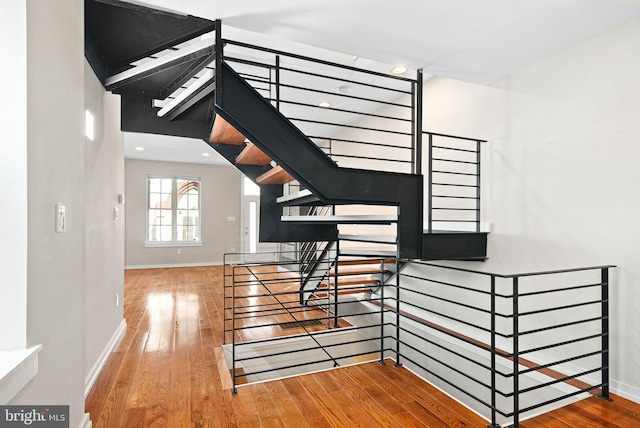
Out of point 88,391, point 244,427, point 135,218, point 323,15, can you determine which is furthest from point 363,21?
point 135,218

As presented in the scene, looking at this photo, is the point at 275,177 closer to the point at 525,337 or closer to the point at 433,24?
the point at 433,24

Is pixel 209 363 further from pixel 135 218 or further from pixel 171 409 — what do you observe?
pixel 135 218

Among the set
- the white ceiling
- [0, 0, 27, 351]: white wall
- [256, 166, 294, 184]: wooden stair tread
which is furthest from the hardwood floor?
the white ceiling

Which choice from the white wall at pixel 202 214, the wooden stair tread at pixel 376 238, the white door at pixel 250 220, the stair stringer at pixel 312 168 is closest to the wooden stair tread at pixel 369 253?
the wooden stair tread at pixel 376 238

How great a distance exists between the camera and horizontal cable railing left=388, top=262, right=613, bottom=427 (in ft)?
6.53

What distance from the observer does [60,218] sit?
149 centimetres

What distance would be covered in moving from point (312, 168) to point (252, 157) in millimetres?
733

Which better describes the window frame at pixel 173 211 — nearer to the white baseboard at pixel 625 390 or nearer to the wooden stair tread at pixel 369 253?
the wooden stair tread at pixel 369 253

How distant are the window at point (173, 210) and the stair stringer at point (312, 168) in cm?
705

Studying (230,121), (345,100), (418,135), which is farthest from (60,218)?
(345,100)

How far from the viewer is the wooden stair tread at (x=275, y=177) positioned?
2574 millimetres

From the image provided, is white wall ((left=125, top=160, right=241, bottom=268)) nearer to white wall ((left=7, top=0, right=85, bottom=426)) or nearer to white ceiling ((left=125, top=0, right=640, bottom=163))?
white ceiling ((left=125, top=0, right=640, bottom=163))

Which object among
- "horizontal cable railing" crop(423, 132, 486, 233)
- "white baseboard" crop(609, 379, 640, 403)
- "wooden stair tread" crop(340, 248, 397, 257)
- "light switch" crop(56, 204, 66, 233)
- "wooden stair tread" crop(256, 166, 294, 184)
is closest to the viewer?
"light switch" crop(56, 204, 66, 233)

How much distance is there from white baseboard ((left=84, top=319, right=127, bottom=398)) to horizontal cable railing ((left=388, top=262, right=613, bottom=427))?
2.14 meters
